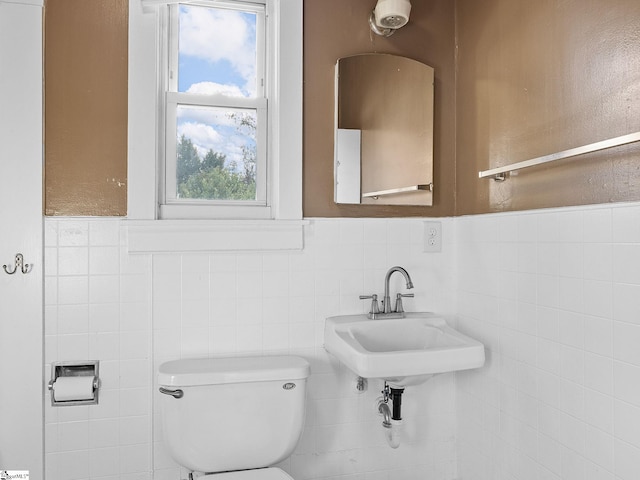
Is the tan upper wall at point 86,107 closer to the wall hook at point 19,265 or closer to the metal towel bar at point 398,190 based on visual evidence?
the wall hook at point 19,265

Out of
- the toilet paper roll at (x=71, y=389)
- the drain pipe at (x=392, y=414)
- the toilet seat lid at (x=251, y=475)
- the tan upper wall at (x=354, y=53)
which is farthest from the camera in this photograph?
the tan upper wall at (x=354, y=53)

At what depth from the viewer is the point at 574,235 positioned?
133 centimetres

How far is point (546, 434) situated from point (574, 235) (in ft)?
2.04

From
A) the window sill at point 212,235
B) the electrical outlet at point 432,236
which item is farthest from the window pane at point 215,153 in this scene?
the electrical outlet at point 432,236

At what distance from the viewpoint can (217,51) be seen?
1840mm

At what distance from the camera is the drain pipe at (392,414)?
1.73m

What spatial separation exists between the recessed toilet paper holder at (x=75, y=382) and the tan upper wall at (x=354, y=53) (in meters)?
0.95

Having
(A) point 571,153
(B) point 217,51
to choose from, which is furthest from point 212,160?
(A) point 571,153

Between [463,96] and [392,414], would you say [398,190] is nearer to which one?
[463,96]

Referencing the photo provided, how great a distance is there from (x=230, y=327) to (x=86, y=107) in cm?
93

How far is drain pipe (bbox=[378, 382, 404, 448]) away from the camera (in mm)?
1728

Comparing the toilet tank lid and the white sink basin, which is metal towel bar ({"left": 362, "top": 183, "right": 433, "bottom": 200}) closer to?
the white sink basin

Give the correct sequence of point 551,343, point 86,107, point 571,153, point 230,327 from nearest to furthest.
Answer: point 571,153, point 551,343, point 86,107, point 230,327

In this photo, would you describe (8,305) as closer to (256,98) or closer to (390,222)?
(256,98)
